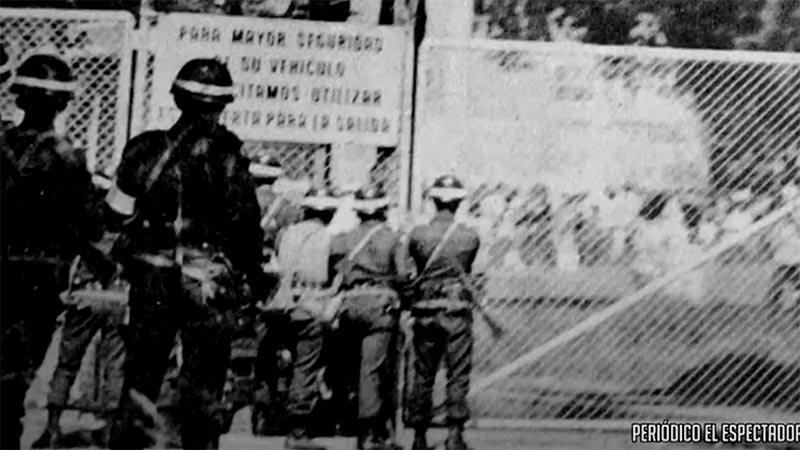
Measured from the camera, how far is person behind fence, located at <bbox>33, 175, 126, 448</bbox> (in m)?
5.00

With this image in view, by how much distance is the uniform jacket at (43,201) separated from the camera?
196 inches

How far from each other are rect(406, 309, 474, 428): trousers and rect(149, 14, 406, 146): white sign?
0.95 meters

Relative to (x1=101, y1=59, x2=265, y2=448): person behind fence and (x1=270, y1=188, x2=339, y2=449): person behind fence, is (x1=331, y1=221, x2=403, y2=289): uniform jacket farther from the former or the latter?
(x1=101, y1=59, x2=265, y2=448): person behind fence

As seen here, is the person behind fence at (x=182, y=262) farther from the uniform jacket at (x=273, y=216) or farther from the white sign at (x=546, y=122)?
the white sign at (x=546, y=122)

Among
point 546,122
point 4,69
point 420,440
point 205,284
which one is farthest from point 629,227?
point 4,69

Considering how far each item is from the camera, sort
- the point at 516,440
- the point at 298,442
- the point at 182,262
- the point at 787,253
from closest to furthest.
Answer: the point at 182,262, the point at 298,442, the point at 516,440, the point at 787,253

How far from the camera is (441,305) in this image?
512cm

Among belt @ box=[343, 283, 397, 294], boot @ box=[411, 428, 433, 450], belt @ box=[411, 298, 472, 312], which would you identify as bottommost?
boot @ box=[411, 428, 433, 450]

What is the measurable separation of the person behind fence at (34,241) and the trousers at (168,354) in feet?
1.03

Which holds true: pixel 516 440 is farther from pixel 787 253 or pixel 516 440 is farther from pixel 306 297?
pixel 787 253

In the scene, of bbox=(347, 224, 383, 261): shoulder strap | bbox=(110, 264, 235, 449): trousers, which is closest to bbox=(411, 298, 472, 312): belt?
bbox=(347, 224, 383, 261): shoulder strap

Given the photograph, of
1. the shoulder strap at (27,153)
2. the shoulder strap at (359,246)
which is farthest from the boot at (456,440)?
the shoulder strap at (27,153)

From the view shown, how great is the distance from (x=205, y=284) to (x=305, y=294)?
1.67 ft

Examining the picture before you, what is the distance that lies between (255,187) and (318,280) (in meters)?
0.57
